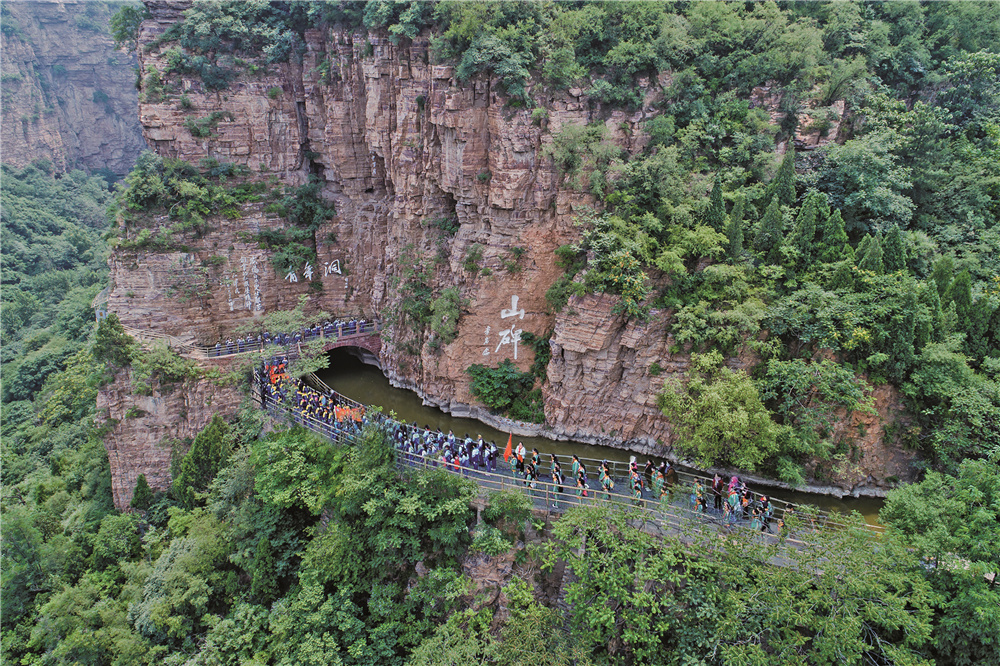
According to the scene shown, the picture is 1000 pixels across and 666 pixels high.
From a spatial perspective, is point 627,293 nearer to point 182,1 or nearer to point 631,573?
point 631,573

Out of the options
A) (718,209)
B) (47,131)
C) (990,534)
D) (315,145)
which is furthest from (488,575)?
(47,131)

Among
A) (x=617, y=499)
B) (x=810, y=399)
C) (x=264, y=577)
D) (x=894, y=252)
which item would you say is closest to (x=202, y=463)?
(x=264, y=577)

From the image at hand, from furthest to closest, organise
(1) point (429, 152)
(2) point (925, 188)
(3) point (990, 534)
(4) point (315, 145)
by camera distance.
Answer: (4) point (315, 145), (1) point (429, 152), (2) point (925, 188), (3) point (990, 534)

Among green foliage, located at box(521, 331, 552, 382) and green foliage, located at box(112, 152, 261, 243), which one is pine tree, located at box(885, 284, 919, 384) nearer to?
green foliage, located at box(521, 331, 552, 382)

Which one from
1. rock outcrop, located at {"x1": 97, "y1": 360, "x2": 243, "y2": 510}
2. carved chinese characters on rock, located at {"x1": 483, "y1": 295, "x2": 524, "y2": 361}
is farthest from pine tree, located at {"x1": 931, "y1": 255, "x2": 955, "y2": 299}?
rock outcrop, located at {"x1": 97, "y1": 360, "x2": 243, "y2": 510}

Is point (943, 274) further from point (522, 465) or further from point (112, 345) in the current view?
point (112, 345)
